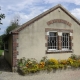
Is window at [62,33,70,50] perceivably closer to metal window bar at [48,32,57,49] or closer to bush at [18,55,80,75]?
metal window bar at [48,32,57,49]

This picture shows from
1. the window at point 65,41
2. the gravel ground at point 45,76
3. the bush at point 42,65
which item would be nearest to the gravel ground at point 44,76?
the gravel ground at point 45,76

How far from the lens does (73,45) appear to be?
51.5ft

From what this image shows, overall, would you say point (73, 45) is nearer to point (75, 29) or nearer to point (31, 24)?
point (75, 29)

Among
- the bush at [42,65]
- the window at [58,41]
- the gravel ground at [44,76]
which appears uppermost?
the window at [58,41]

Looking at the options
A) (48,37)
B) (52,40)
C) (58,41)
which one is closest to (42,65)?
(48,37)

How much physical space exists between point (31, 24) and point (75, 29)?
4775 millimetres

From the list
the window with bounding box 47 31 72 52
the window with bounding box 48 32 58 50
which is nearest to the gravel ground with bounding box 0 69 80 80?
the window with bounding box 47 31 72 52

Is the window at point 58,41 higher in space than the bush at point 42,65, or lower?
higher

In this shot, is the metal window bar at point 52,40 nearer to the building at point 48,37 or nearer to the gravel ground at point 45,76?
the building at point 48,37

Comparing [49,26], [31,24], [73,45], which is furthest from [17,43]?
[73,45]

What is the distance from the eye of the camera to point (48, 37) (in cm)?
1457

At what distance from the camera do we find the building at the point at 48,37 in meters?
13.2

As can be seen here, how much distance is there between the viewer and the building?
13.2 m

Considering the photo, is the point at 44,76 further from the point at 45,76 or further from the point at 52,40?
the point at 52,40
